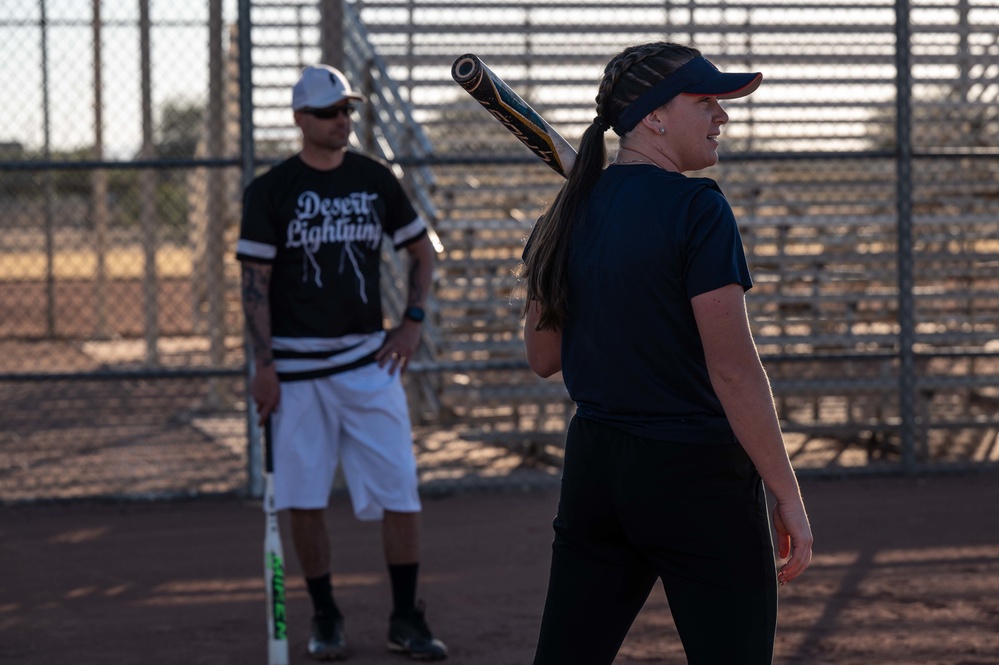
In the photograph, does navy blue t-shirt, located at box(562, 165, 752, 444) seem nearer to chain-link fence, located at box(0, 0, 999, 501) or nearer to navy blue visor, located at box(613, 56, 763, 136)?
navy blue visor, located at box(613, 56, 763, 136)

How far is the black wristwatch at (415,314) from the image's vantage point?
5.36m

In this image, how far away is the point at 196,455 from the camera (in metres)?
9.73

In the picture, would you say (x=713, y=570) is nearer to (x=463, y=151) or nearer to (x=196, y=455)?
(x=196, y=455)

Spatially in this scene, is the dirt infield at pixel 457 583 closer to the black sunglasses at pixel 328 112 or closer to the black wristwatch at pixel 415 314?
the black wristwatch at pixel 415 314

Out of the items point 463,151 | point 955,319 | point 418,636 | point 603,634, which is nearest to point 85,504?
point 418,636

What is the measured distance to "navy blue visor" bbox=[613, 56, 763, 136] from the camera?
2.73 meters

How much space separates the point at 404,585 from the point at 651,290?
8.63 ft

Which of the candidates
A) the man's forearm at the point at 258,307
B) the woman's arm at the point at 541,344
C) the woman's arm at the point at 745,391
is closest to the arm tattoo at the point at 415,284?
the man's forearm at the point at 258,307

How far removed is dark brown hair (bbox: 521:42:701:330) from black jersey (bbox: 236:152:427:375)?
2203 millimetres

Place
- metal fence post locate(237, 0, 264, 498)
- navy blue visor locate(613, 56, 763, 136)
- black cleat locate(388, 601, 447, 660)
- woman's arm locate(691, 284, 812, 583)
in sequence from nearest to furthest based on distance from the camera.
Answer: woman's arm locate(691, 284, 812, 583), navy blue visor locate(613, 56, 763, 136), black cleat locate(388, 601, 447, 660), metal fence post locate(237, 0, 264, 498)

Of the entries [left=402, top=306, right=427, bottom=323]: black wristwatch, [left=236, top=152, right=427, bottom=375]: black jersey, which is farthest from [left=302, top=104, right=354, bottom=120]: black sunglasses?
[left=402, top=306, right=427, bottom=323]: black wristwatch

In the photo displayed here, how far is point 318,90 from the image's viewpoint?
16.3 feet

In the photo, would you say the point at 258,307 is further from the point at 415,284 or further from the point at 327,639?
the point at 327,639

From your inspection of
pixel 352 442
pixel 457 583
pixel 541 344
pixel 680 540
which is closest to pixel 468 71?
pixel 541 344
